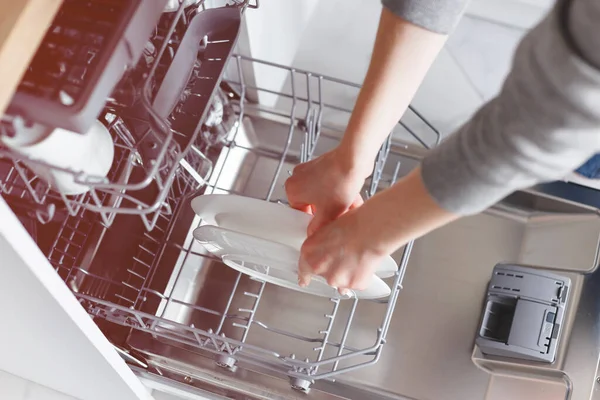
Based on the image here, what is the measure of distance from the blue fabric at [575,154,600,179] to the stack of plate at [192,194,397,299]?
379 millimetres

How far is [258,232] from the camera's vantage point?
666mm

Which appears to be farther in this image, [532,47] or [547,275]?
[547,275]

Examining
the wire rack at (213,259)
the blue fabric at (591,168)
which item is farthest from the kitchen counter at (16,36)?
the blue fabric at (591,168)

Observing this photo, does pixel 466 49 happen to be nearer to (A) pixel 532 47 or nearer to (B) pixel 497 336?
(B) pixel 497 336

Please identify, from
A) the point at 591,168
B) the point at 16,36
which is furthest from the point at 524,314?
the point at 16,36

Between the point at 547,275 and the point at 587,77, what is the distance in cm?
61

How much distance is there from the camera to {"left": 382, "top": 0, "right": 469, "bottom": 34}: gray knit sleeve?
589mm

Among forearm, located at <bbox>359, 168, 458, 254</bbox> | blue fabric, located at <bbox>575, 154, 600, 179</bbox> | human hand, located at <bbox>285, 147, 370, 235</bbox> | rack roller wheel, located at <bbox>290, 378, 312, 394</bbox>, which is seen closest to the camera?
forearm, located at <bbox>359, 168, 458, 254</bbox>

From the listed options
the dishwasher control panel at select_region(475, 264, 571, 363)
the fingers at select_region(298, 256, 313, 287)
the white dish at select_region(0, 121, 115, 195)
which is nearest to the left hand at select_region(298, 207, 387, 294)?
the fingers at select_region(298, 256, 313, 287)

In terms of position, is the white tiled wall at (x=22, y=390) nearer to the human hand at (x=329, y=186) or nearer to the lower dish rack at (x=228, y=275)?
the lower dish rack at (x=228, y=275)

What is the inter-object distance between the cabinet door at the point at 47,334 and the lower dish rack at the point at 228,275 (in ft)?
0.19

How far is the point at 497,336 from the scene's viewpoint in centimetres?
91

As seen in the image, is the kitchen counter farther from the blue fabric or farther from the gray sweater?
the blue fabric

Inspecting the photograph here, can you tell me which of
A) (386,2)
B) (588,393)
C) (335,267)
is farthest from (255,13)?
(588,393)
